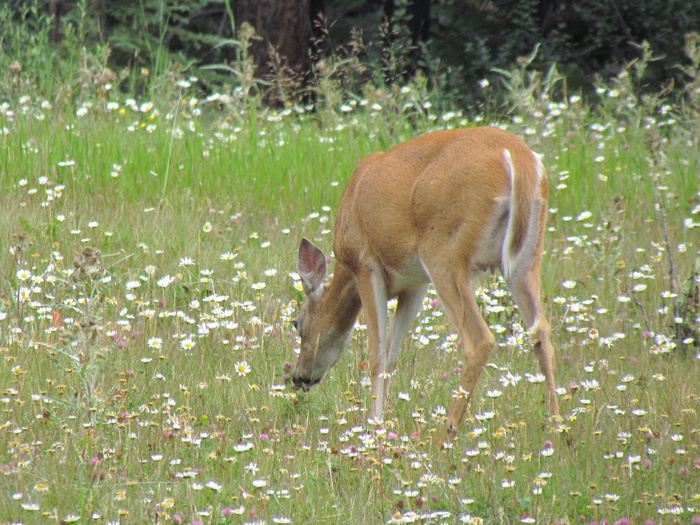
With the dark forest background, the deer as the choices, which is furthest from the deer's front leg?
the dark forest background

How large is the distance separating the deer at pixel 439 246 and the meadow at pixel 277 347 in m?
0.18

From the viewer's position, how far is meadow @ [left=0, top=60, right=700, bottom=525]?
3387 millimetres

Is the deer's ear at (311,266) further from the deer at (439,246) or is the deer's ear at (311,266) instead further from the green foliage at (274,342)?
the green foliage at (274,342)

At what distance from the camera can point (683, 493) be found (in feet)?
11.2

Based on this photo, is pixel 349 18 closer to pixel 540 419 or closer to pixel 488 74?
pixel 488 74

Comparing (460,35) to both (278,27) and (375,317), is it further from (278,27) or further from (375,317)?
(375,317)

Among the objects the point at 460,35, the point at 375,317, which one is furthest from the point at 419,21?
the point at 375,317

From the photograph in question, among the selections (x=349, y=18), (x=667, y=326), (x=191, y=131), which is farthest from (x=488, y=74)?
(x=667, y=326)

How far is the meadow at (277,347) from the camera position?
11.1ft

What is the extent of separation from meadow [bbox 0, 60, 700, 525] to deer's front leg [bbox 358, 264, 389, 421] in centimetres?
15

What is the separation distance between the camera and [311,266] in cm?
524

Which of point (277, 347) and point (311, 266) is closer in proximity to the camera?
point (311, 266)

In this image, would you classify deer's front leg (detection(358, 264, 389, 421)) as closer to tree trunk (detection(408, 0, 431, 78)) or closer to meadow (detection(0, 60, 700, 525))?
meadow (detection(0, 60, 700, 525))

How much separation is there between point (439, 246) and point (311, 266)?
3.52 feet
